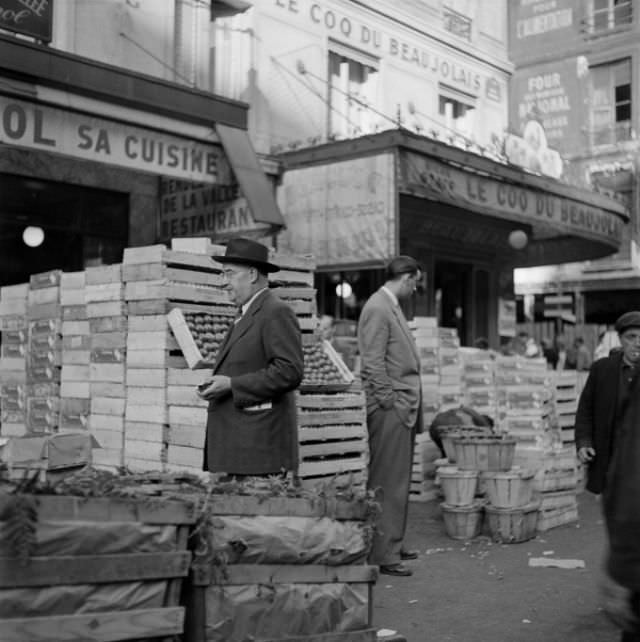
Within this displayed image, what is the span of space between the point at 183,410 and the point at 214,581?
4.02m

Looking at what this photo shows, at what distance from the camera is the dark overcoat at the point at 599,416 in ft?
21.3

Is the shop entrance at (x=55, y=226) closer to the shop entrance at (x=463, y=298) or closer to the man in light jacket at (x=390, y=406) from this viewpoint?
the man in light jacket at (x=390, y=406)

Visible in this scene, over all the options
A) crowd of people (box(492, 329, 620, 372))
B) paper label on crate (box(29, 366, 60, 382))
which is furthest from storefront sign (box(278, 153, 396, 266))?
crowd of people (box(492, 329, 620, 372))

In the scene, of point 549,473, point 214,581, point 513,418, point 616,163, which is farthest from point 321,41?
point 616,163

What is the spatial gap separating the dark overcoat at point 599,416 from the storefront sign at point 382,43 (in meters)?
9.88

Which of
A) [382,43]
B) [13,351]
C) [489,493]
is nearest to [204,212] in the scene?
[13,351]

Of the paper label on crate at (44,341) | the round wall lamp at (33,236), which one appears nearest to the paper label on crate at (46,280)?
the paper label on crate at (44,341)

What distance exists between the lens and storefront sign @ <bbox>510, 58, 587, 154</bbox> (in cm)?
2302

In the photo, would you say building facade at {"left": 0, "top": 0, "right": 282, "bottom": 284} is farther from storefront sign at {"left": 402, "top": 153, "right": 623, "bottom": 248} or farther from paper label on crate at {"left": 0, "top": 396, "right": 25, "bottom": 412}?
paper label on crate at {"left": 0, "top": 396, "right": 25, "bottom": 412}

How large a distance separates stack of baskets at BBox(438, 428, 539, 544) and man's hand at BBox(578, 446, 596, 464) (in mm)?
1674

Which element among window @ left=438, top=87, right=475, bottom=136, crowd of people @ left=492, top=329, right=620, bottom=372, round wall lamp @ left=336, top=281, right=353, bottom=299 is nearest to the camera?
round wall lamp @ left=336, top=281, right=353, bottom=299

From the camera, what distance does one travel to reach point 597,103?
28422 millimetres

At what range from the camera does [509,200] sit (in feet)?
45.8

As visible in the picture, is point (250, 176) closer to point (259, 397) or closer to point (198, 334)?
point (198, 334)
